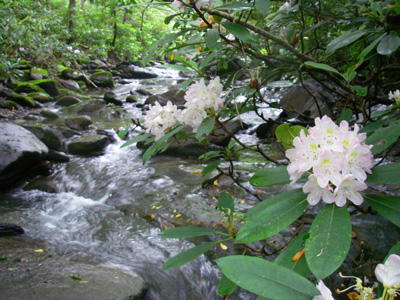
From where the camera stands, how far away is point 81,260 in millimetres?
2258

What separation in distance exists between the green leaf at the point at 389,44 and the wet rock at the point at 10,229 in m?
2.97

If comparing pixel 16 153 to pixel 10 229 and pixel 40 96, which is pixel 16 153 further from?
pixel 40 96

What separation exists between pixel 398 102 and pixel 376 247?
952mm

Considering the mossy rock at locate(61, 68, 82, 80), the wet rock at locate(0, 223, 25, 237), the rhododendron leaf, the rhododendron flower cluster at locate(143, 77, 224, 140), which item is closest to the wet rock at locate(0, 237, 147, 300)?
the wet rock at locate(0, 223, 25, 237)

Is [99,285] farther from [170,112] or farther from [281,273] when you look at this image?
[281,273]

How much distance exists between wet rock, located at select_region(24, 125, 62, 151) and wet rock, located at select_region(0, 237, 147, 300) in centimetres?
274

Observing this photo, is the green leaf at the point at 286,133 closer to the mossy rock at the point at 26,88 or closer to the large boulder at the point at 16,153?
the large boulder at the point at 16,153

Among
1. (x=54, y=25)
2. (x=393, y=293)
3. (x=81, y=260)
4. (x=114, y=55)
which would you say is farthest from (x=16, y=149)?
(x=114, y=55)

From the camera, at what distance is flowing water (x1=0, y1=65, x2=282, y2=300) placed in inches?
86.6

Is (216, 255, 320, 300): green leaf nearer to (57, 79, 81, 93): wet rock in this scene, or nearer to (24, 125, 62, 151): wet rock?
(24, 125, 62, 151): wet rock

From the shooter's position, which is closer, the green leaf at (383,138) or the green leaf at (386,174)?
the green leaf at (386,174)

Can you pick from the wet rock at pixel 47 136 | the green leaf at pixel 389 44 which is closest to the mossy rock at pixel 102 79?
the wet rock at pixel 47 136

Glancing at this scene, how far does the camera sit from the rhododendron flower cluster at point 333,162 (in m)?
0.66

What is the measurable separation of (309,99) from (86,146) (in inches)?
142
